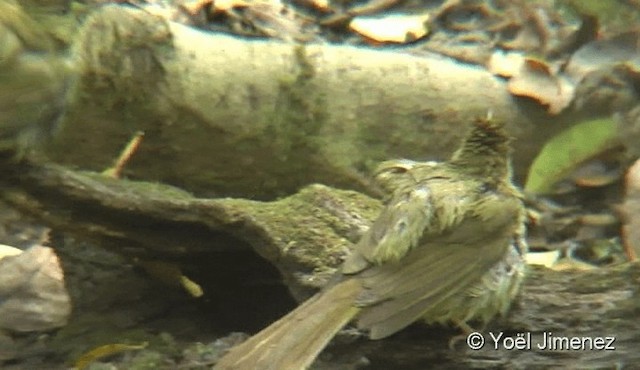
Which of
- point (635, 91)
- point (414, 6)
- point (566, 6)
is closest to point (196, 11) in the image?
point (414, 6)

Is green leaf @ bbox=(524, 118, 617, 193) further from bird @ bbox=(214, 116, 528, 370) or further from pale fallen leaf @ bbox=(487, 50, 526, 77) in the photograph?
bird @ bbox=(214, 116, 528, 370)

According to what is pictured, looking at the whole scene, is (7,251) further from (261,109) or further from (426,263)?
(426,263)

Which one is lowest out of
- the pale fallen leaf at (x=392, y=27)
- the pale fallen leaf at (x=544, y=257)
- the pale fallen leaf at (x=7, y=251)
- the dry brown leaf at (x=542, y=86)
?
the pale fallen leaf at (x=7, y=251)

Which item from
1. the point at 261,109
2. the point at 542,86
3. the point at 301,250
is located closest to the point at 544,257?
the point at 542,86

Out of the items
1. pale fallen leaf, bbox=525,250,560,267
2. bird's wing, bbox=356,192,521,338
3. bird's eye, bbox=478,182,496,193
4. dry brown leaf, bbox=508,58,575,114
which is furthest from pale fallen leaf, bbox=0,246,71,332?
dry brown leaf, bbox=508,58,575,114

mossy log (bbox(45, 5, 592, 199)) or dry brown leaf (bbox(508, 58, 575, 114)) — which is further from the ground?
dry brown leaf (bbox(508, 58, 575, 114))

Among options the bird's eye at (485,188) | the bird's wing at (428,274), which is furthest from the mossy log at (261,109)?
the bird's wing at (428,274)

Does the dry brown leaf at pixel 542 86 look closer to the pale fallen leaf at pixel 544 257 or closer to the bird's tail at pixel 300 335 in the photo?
the pale fallen leaf at pixel 544 257
